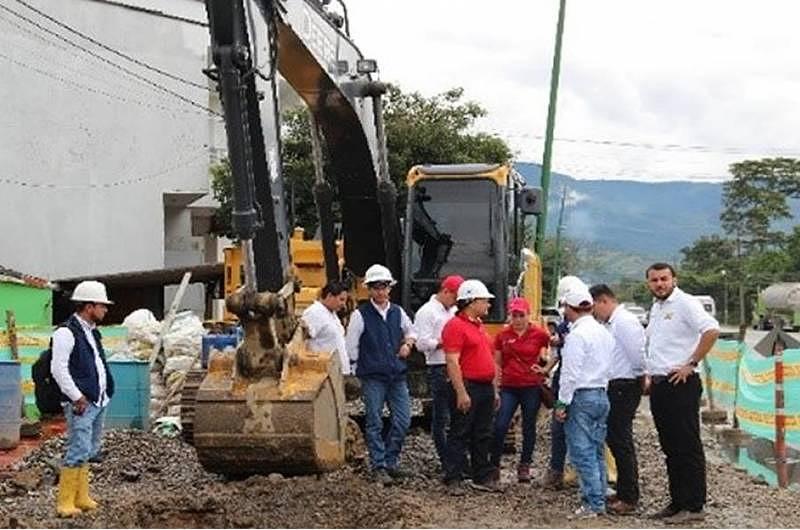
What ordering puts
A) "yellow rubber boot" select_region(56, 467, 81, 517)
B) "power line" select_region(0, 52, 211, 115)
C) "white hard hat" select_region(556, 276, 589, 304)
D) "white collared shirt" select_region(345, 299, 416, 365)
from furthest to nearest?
"power line" select_region(0, 52, 211, 115), "white collared shirt" select_region(345, 299, 416, 365), "white hard hat" select_region(556, 276, 589, 304), "yellow rubber boot" select_region(56, 467, 81, 517)

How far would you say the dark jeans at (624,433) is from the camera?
31.3 ft

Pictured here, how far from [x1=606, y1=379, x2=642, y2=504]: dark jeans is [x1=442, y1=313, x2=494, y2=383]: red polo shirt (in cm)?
119

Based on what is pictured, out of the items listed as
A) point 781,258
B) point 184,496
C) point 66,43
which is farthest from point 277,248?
point 781,258

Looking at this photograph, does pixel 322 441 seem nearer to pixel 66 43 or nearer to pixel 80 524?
pixel 80 524

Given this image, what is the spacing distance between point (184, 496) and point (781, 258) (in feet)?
232

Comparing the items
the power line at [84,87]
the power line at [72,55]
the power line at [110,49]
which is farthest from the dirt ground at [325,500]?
the power line at [110,49]

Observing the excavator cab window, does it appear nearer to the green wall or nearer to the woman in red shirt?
the woman in red shirt

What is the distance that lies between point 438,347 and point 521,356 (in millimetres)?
775

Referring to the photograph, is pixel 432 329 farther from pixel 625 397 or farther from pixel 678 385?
pixel 678 385

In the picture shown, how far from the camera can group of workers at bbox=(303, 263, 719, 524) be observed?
9008mm

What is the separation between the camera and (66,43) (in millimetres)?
31453

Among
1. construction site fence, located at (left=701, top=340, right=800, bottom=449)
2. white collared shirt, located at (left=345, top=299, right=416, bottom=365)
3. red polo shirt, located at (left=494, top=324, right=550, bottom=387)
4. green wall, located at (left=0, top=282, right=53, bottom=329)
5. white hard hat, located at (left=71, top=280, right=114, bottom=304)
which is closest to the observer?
white hard hat, located at (left=71, top=280, right=114, bottom=304)

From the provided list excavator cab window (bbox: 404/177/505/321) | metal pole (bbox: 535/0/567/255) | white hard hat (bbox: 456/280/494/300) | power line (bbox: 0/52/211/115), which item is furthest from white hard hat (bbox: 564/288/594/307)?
power line (bbox: 0/52/211/115)

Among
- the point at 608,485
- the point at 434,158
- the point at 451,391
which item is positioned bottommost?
the point at 608,485
